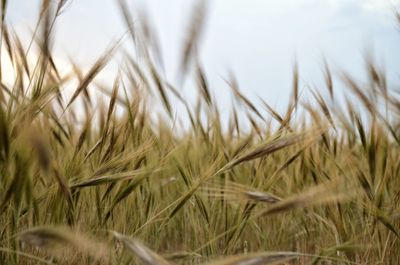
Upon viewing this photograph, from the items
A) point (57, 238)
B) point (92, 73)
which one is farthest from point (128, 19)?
point (57, 238)

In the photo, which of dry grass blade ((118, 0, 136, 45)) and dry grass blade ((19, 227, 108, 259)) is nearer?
dry grass blade ((19, 227, 108, 259))

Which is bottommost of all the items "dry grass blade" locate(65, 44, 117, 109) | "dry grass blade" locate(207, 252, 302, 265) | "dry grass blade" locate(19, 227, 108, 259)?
"dry grass blade" locate(207, 252, 302, 265)

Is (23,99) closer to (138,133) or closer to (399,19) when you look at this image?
(138,133)

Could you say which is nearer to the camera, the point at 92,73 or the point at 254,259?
the point at 254,259

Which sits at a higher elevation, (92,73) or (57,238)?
(92,73)

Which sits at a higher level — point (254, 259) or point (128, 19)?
point (128, 19)

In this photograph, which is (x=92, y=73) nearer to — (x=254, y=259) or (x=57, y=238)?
(x=57, y=238)

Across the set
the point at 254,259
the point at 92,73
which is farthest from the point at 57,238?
the point at 92,73

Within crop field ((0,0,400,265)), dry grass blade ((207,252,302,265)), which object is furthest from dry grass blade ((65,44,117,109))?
dry grass blade ((207,252,302,265))

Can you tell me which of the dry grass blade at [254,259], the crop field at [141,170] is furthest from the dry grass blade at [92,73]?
the dry grass blade at [254,259]

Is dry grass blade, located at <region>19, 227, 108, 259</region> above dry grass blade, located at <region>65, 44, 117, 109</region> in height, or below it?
below

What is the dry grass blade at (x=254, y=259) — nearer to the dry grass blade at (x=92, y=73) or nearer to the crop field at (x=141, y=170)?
the crop field at (x=141, y=170)

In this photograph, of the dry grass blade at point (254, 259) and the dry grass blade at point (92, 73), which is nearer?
the dry grass blade at point (254, 259)

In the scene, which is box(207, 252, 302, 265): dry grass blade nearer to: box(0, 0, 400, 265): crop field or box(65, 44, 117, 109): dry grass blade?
box(0, 0, 400, 265): crop field
